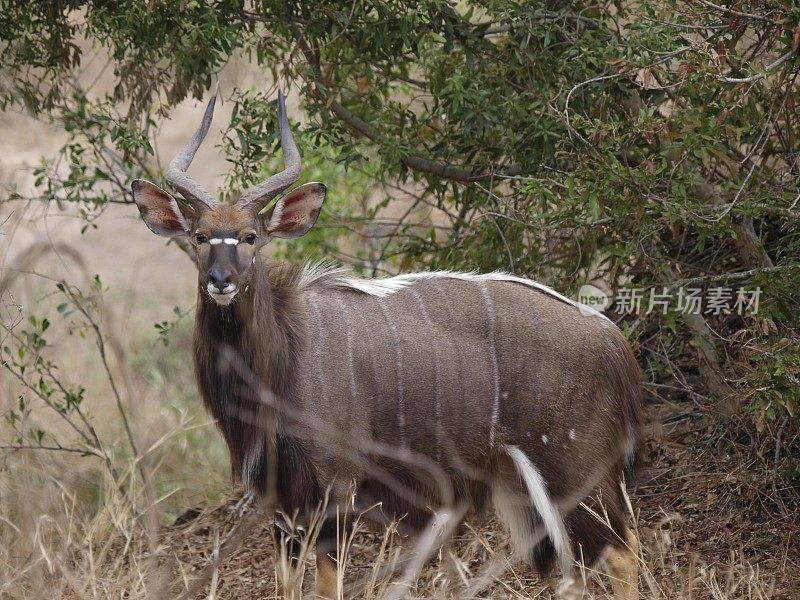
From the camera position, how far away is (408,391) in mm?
4008

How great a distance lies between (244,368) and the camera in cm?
385

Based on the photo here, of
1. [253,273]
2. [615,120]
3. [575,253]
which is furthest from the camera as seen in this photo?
[575,253]

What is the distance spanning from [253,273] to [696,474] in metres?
2.08

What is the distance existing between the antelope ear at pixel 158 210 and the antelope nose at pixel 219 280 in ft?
1.46

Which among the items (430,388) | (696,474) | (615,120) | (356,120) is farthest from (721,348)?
(356,120)

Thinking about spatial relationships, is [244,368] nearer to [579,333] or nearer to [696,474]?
[579,333]

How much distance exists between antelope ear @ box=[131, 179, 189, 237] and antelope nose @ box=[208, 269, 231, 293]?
1.46 ft

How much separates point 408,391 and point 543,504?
60cm

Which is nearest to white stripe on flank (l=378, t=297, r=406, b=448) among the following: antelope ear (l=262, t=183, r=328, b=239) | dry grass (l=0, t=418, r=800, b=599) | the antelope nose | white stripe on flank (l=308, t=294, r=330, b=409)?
white stripe on flank (l=308, t=294, r=330, b=409)

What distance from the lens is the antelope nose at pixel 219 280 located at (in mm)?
3641

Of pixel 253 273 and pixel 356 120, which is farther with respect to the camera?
pixel 356 120

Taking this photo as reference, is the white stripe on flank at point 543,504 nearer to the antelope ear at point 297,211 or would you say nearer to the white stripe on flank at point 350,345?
the white stripe on flank at point 350,345
